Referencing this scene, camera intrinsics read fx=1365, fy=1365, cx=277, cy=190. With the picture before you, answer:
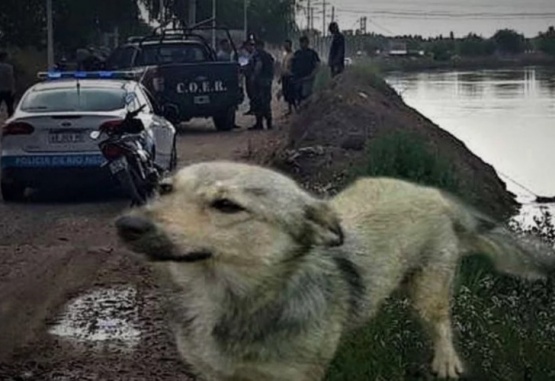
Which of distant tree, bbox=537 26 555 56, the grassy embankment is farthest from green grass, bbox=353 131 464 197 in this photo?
distant tree, bbox=537 26 555 56

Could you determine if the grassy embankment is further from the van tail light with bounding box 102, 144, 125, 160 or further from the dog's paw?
the van tail light with bounding box 102, 144, 125, 160

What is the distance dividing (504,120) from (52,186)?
28.9 meters

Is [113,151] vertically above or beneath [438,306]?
above

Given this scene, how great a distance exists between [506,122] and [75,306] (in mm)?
34449

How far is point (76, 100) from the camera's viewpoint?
1703cm

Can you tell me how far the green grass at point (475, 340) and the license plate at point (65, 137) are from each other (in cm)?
881

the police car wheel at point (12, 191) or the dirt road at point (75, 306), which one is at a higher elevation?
the police car wheel at point (12, 191)

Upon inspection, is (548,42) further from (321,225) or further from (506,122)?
(321,225)

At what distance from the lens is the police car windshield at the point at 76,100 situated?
1691cm

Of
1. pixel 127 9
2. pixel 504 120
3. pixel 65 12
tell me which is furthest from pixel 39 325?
pixel 127 9

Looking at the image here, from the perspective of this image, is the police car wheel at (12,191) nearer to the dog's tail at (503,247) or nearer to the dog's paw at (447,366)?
the dog's tail at (503,247)

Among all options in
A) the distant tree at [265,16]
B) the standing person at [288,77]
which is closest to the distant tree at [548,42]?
the distant tree at [265,16]

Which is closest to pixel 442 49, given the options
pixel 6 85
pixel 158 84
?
pixel 6 85

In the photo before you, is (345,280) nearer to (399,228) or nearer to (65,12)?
(399,228)
